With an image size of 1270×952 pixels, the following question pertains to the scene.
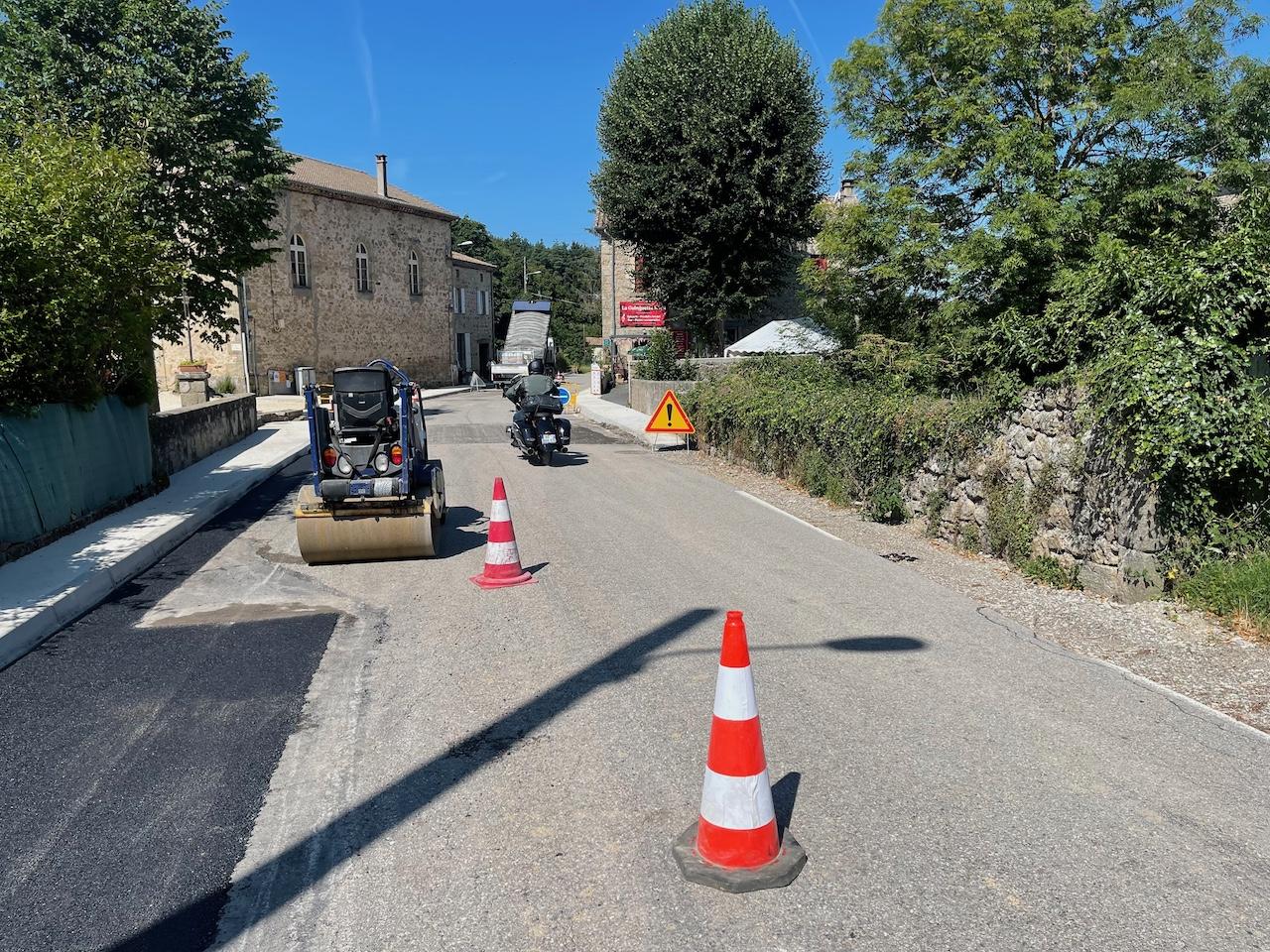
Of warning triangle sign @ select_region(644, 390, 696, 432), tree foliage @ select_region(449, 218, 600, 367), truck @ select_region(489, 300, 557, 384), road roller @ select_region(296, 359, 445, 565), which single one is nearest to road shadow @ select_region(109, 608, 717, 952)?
road roller @ select_region(296, 359, 445, 565)

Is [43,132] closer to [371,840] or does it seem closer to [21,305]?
[21,305]

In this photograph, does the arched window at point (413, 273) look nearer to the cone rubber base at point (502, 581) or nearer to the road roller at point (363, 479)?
the road roller at point (363, 479)

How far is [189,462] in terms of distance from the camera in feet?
48.5

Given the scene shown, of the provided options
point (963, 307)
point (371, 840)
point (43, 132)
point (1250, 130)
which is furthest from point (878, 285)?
point (371, 840)

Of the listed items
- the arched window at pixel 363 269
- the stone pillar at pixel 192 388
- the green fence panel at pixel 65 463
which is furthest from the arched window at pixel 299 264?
the green fence panel at pixel 65 463

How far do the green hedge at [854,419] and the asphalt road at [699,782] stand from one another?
8.58ft

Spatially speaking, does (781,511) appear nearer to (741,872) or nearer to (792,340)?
(741,872)

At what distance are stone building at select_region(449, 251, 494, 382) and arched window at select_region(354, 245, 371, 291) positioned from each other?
7334 mm

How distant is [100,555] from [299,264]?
33.1 m

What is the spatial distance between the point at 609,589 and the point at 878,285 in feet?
33.9

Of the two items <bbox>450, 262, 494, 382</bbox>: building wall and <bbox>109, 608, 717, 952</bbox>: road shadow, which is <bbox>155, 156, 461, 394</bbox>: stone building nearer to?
<bbox>450, 262, 494, 382</bbox>: building wall

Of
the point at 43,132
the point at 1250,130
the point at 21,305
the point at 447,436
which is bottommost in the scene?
the point at 447,436

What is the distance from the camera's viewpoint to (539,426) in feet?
49.7

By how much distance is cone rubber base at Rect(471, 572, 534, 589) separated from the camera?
285 inches
